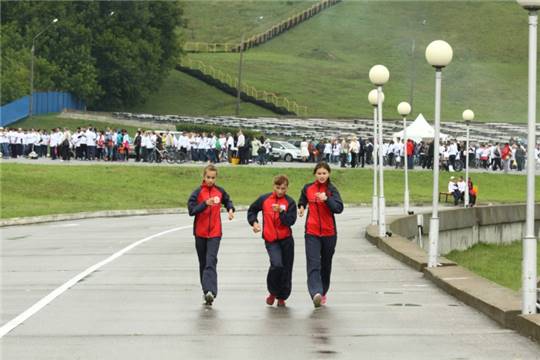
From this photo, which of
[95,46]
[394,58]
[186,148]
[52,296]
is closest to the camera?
[52,296]

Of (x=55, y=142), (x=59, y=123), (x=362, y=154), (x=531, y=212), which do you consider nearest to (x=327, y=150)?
(x=362, y=154)

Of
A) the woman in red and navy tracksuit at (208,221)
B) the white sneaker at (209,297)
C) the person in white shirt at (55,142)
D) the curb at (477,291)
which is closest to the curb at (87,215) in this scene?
the curb at (477,291)

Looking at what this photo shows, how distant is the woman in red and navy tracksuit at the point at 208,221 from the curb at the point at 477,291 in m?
3.05

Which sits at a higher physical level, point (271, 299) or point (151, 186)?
point (151, 186)

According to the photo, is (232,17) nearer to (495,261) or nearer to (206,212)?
(495,261)

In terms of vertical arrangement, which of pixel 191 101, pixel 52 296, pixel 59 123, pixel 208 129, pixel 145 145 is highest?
pixel 191 101

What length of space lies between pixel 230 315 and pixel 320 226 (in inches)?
75.8

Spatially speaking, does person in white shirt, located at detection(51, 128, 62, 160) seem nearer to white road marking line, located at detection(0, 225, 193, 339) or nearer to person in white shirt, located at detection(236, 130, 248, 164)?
person in white shirt, located at detection(236, 130, 248, 164)

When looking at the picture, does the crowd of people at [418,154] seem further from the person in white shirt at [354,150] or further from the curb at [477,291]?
the curb at [477,291]

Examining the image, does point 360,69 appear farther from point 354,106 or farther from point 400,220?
point 400,220

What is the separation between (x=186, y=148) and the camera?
241ft

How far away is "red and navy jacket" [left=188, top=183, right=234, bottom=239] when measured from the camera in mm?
18109

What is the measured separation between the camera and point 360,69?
146250 mm

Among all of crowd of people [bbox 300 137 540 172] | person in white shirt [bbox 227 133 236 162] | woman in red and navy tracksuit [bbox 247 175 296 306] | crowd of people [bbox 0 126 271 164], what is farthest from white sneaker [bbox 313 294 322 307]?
person in white shirt [bbox 227 133 236 162]
